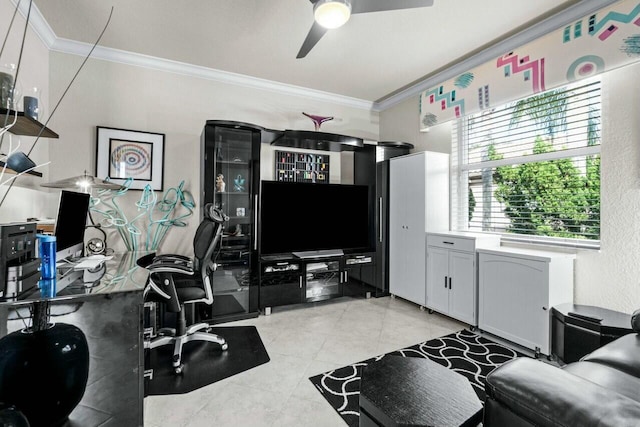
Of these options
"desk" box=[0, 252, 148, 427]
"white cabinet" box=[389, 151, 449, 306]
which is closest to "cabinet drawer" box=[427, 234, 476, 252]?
"white cabinet" box=[389, 151, 449, 306]

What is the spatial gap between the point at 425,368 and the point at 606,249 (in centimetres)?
190

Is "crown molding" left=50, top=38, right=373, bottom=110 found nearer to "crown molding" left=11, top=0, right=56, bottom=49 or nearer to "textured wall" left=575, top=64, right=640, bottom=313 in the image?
"crown molding" left=11, top=0, right=56, bottom=49

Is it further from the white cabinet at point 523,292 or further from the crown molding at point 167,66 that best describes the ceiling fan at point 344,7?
the white cabinet at point 523,292

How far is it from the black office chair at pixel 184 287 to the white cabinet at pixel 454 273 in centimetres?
212

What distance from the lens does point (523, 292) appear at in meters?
2.41

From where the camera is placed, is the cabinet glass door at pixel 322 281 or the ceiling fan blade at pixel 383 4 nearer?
the ceiling fan blade at pixel 383 4

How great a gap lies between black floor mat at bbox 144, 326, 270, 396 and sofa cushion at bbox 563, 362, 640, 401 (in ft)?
6.01

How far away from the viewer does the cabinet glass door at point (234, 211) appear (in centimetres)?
311

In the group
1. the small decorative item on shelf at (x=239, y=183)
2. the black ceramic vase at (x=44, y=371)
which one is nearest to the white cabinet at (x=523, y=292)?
the small decorative item on shelf at (x=239, y=183)

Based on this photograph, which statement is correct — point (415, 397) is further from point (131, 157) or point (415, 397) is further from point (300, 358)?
point (131, 157)

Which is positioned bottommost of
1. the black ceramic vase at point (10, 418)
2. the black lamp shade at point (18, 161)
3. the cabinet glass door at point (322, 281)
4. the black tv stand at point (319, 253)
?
the cabinet glass door at point (322, 281)

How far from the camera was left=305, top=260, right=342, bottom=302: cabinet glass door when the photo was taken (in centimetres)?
350

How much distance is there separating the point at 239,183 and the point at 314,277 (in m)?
1.36

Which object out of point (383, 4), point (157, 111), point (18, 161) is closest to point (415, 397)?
point (383, 4)
